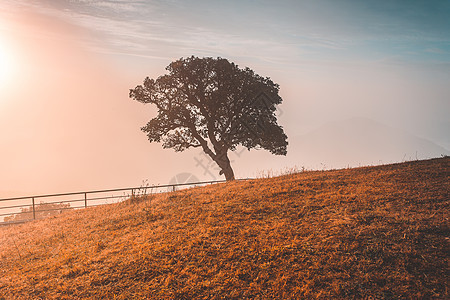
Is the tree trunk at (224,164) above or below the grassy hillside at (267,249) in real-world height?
above

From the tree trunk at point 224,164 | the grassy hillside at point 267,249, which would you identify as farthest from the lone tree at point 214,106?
the grassy hillside at point 267,249

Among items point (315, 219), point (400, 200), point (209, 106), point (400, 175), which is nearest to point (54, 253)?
point (315, 219)

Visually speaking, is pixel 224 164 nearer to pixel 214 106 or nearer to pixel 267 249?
pixel 214 106

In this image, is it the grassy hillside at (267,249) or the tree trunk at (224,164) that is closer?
the grassy hillside at (267,249)

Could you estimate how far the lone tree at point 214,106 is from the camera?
26781 mm

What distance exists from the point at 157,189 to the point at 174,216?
8.93 meters

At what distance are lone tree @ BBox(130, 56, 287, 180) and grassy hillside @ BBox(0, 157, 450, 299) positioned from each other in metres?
15.0

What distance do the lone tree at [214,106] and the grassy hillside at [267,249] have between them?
15.0 meters

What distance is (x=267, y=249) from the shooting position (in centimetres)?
756

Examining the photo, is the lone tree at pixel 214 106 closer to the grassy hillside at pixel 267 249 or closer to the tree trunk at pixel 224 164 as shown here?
the tree trunk at pixel 224 164

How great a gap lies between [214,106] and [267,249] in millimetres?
20349

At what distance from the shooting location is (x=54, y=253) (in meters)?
10.7

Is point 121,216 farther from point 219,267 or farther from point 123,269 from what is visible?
point 219,267

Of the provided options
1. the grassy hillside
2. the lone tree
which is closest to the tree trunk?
the lone tree
